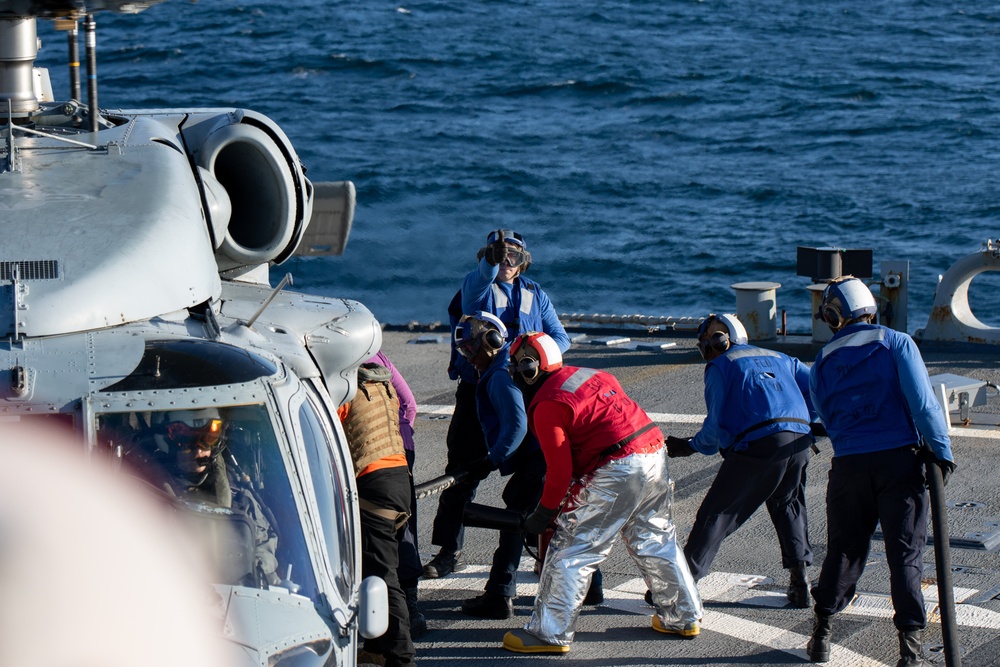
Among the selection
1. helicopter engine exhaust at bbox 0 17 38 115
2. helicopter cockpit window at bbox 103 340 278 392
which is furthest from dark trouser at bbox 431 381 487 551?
helicopter engine exhaust at bbox 0 17 38 115

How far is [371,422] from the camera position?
244 inches

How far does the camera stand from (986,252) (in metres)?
12.5

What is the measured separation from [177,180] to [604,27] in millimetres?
43239

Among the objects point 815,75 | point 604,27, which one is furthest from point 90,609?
point 604,27

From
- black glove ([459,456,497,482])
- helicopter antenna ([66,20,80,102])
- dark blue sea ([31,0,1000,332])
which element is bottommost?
dark blue sea ([31,0,1000,332])

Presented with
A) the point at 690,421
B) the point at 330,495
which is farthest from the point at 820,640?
the point at 690,421

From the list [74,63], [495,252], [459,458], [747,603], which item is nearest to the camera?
[747,603]

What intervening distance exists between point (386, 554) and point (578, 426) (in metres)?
1.12

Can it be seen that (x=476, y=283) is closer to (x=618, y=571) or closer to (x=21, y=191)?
(x=618, y=571)

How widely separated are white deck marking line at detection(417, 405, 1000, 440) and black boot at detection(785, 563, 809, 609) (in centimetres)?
333

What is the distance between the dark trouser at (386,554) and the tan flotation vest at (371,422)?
0.09 m

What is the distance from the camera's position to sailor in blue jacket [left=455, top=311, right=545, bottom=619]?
22.9 feet

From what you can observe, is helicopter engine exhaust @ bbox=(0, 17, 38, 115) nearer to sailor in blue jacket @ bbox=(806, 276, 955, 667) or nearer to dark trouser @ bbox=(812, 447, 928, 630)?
sailor in blue jacket @ bbox=(806, 276, 955, 667)

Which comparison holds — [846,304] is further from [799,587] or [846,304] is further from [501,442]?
[501,442]
